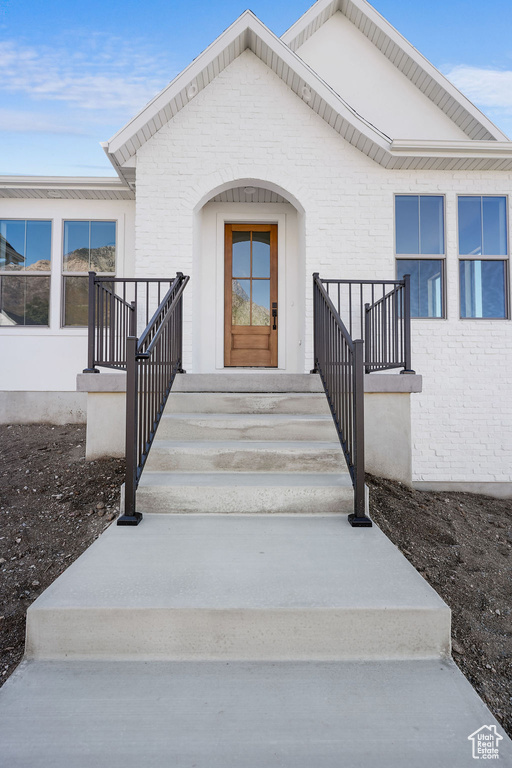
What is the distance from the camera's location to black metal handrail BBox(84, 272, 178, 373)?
3.89 m

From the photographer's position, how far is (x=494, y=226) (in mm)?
5633

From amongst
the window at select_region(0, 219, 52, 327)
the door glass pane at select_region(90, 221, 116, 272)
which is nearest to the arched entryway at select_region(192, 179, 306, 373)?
the door glass pane at select_region(90, 221, 116, 272)

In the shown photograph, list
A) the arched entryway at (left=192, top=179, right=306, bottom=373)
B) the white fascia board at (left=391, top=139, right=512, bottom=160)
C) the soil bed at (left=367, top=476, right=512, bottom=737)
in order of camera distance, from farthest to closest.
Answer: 1. the arched entryway at (left=192, top=179, right=306, bottom=373)
2. the white fascia board at (left=391, top=139, right=512, bottom=160)
3. the soil bed at (left=367, top=476, right=512, bottom=737)

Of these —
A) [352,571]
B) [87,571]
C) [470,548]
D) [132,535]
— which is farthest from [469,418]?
[87,571]

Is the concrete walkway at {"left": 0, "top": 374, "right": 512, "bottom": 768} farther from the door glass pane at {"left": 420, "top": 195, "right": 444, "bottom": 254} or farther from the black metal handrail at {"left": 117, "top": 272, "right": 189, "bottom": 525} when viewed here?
the door glass pane at {"left": 420, "top": 195, "right": 444, "bottom": 254}

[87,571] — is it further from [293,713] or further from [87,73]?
[87,73]

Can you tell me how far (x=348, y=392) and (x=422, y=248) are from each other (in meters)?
3.61

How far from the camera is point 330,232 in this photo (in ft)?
17.2

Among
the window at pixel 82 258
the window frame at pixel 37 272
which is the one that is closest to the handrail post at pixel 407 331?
the window at pixel 82 258

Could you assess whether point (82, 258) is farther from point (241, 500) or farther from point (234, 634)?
point (234, 634)

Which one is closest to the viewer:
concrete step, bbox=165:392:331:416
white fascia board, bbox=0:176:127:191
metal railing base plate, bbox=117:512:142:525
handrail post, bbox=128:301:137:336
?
metal railing base plate, bbox=117:512:142:525

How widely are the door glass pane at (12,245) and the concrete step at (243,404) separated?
435 centimetres

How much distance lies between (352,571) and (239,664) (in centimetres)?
65

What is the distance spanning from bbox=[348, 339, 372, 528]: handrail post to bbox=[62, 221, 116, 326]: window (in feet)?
16.1
